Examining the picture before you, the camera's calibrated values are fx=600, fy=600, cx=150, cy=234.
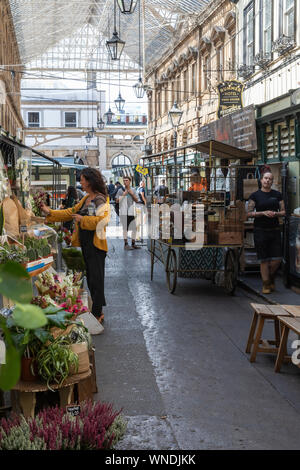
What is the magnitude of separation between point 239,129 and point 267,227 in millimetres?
6583

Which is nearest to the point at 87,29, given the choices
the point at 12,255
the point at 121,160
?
the point at 121,160

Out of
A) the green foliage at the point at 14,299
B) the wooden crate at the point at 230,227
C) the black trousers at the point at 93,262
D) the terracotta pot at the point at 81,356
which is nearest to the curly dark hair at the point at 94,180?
the black trousers at the point at 93,262

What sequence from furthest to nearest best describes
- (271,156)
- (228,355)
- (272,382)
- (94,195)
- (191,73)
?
(191,73) → (271,156) → (94,195) → (228,355) → (272,382)

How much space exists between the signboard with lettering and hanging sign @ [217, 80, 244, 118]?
0.78 ft

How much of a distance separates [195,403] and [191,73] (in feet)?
82.7

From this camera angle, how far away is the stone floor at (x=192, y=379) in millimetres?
4469

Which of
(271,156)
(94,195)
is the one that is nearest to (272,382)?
(94,195)

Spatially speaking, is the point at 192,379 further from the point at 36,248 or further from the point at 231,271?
the point at 231,271

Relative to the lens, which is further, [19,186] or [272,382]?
[19,186]

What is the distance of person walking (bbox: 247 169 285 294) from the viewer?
32.3 feet

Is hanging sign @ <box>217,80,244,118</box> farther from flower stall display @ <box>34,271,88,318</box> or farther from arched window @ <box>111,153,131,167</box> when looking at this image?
arched window @ <box>111,153,131,167</box>

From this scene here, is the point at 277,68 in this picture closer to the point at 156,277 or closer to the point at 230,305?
the point at 156,277

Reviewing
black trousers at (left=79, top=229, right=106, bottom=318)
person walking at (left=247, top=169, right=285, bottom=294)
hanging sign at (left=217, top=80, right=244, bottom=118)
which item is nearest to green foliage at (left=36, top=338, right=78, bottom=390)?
black trousers at (left=79, top=229, right=106, bottom=318)

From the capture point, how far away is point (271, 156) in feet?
46.4
